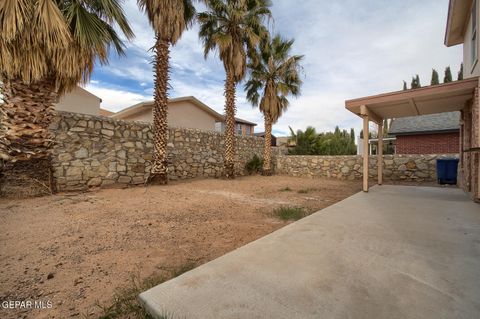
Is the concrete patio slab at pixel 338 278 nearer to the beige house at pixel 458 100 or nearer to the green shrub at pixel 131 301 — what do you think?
the green shrub at pixel 131 301

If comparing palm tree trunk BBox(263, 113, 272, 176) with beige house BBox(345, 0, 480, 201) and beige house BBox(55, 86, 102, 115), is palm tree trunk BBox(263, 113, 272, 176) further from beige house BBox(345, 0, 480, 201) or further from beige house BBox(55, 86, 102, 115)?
beige house BBox(55, 86, 102, 115)

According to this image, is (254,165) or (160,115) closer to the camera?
(160,115)

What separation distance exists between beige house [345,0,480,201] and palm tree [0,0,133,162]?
7953 millimetres

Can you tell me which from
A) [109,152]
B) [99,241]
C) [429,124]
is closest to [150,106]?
[109,152]

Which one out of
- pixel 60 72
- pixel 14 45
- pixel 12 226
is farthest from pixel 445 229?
pixel 14 45

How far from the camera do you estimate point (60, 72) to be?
239 inches

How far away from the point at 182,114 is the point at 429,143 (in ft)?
62.7

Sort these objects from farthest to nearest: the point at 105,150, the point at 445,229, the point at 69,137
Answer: the point at 105,150, the point at 69,137, the point at 445,229

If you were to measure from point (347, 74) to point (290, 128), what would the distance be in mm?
7051

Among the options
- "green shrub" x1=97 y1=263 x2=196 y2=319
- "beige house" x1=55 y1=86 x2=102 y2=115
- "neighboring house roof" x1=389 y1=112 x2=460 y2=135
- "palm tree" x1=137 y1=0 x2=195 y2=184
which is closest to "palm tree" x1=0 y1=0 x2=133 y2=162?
"palm tree" x1=137 y1=0 x2=195 y2=184

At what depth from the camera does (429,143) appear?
657 inches

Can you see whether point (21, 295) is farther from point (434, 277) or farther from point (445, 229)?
point (445, 229)

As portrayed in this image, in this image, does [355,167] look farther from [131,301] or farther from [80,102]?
[80,102]

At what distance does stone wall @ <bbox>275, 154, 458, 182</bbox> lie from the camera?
1051cm
